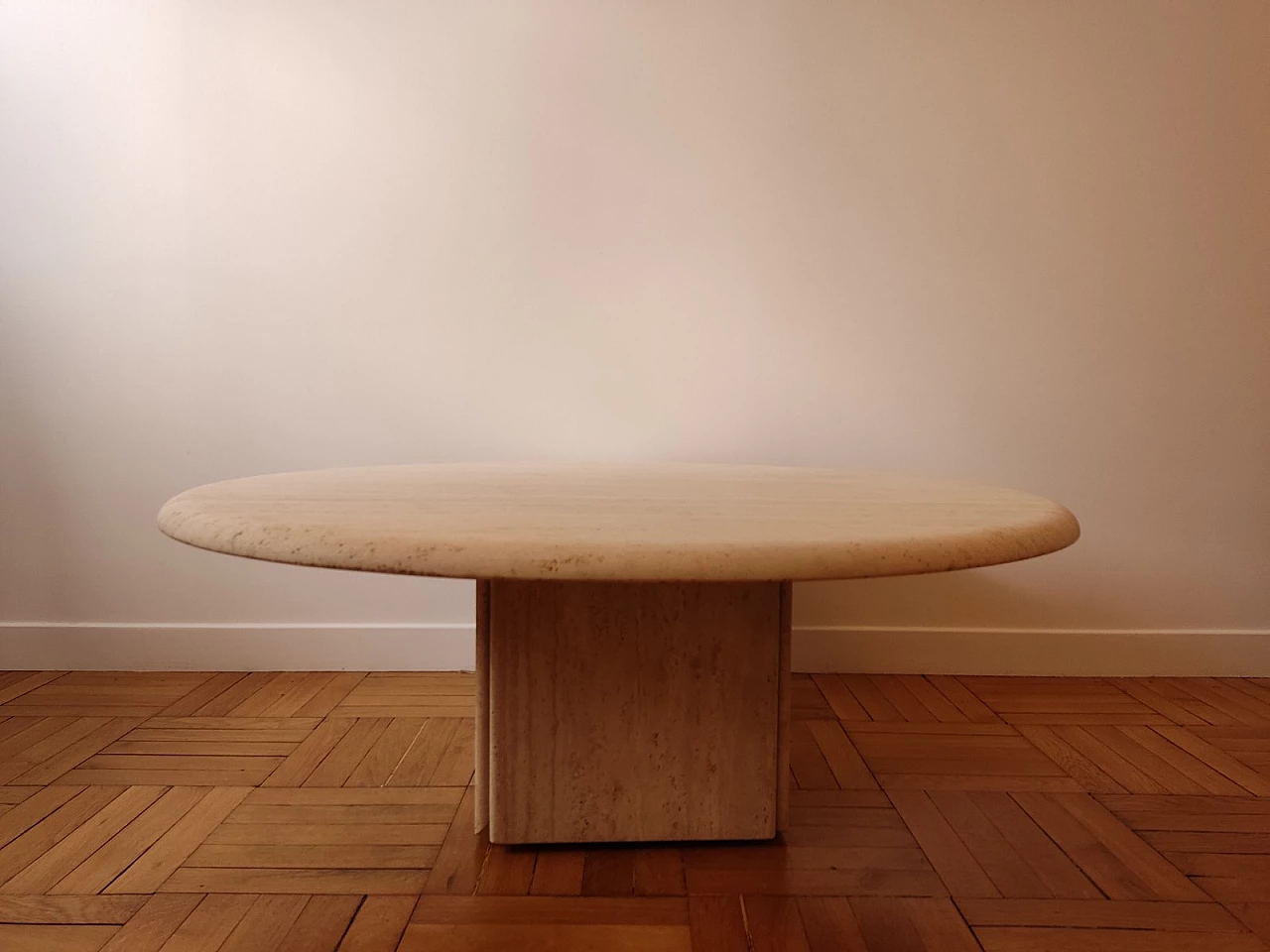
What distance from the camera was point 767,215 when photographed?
6.44 feet

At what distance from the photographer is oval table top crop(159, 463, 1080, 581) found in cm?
65

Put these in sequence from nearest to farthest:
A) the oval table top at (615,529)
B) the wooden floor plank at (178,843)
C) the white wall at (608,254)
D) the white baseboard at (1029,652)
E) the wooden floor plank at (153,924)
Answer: the oval table top at (615,529) → the wooden floor plank at (153,924) → the wooden floor plank at (178,843) → the white wall at (608,254) → the white baseboard at (1029,652)

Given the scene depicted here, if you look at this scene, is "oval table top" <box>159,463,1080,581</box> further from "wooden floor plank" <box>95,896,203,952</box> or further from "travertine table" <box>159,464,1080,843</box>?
"wooden floor plank" <box>95,896,203,952</box>

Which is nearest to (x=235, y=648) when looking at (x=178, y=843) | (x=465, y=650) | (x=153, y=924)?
(x=465, y=650)

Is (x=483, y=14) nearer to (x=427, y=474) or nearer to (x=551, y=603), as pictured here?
(x=427, y=474)

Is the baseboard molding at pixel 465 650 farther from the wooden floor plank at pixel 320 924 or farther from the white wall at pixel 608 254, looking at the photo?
the wooden floor plank at pixel 320 924

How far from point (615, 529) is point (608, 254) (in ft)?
4.42

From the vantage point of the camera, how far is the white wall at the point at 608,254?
192 centimetres

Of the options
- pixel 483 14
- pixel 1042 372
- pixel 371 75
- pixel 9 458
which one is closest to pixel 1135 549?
pixel 1042 372

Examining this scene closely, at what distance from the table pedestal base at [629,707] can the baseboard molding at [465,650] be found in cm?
85

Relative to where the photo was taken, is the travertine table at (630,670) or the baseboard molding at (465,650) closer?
→ the travertine table at (630,670)

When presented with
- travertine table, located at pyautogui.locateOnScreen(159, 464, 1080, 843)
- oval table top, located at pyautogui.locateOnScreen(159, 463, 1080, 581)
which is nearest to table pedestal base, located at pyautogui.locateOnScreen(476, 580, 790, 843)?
travertine table, located at pyautogui.locateOnScreen(159, 464, 1080, 843)

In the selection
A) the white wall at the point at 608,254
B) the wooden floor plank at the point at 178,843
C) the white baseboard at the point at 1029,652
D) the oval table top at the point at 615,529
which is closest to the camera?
the oval table top at the point at 615,529

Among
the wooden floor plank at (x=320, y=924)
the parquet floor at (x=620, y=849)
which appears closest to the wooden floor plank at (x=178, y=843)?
the parquet floor at (x=620, y=849)
